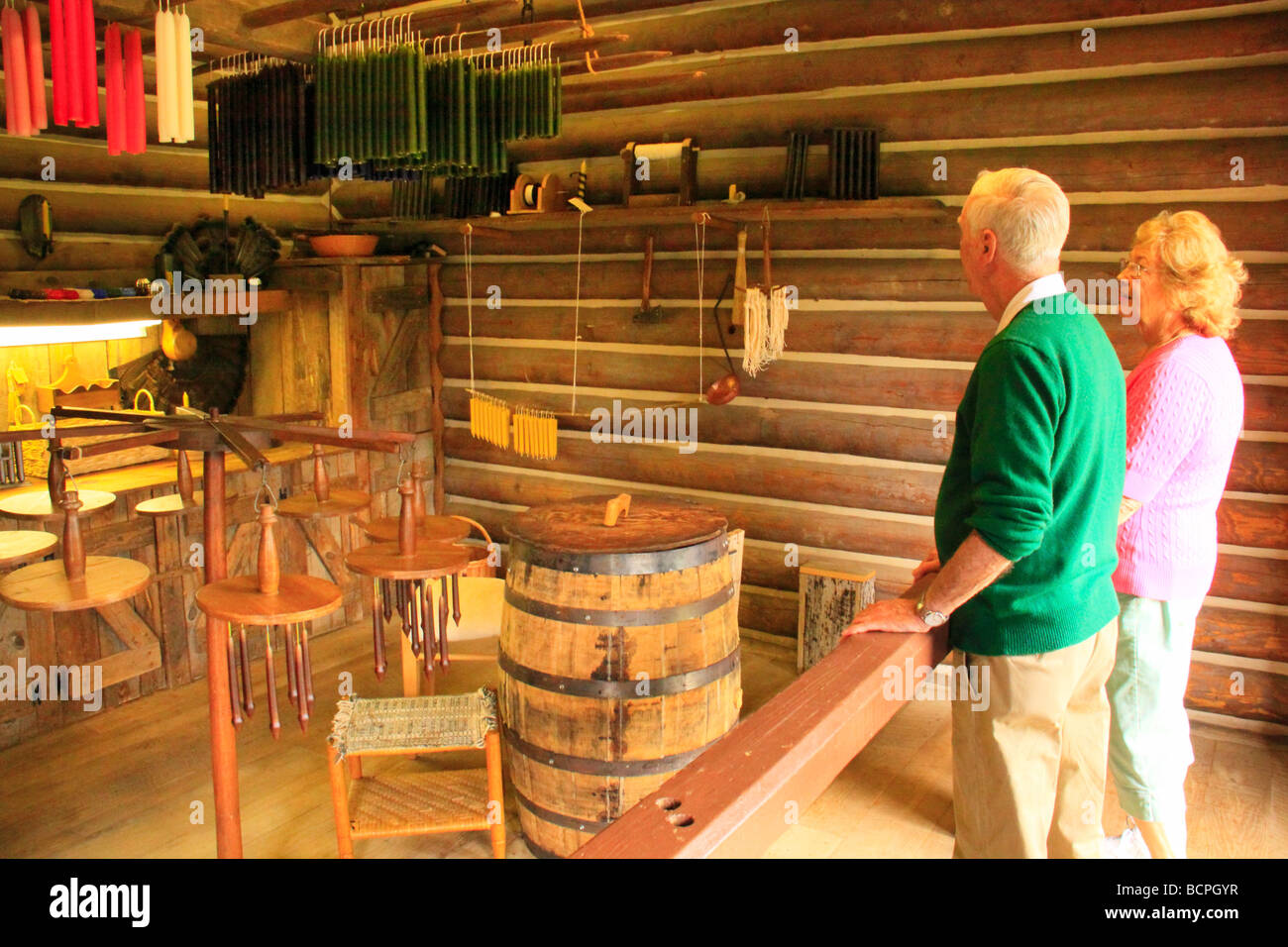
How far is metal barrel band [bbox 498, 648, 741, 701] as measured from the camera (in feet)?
12.2

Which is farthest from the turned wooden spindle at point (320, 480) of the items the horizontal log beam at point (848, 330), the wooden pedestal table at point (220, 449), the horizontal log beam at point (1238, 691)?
the horizontal log beam at point (1238, 691)

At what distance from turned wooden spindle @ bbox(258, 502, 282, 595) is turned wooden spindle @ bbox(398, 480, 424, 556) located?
401mm

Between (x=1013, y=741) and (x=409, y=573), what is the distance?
175 centimetres

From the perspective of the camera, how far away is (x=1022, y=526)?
6.39 feet

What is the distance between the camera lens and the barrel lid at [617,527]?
3764mm

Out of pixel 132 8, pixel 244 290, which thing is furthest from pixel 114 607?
pixel 132 8

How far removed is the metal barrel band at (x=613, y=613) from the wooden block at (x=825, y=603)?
6.94ft

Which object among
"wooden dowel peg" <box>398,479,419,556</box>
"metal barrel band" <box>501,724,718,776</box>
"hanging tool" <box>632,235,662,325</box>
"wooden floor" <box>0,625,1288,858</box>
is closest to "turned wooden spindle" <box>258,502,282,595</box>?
"wooden dowel peg" <box>398,479,419,556</box>

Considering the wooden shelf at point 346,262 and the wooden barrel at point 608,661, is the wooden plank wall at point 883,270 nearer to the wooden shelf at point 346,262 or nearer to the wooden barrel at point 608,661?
the wooden shelf at point 346,262

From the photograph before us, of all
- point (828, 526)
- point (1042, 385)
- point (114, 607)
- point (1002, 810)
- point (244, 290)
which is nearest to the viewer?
point (1042, 385)

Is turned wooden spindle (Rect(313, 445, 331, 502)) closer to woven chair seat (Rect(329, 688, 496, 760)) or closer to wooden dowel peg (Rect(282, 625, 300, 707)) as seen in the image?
wooden dowel peg (Rect(282, 625, 300, 707))

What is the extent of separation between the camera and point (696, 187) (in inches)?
247

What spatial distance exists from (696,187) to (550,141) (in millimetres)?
1186

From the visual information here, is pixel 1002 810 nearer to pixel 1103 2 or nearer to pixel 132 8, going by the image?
pixel 132 8
